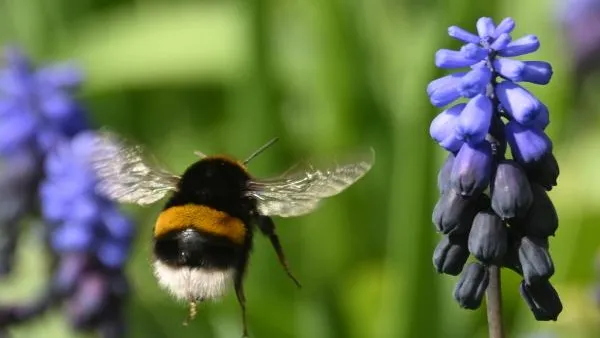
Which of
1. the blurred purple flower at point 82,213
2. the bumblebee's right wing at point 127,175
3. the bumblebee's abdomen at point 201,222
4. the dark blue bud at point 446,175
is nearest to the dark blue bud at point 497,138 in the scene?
the dark blue bud at point 446,175

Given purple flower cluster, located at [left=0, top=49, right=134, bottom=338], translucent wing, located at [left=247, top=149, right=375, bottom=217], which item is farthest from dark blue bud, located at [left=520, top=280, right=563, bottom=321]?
purple flower cluster, located at [left=0, top=49, right=134, bottom=338]

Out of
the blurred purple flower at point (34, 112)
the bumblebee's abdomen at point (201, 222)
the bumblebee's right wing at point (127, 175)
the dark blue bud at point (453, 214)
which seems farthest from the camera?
the blurred purple flower at point (34, 112)

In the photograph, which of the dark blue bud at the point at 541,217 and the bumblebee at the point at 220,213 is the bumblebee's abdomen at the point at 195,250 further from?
the dark blue bud at the point at 541,217

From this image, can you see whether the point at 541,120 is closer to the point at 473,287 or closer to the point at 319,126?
the point at 473,287

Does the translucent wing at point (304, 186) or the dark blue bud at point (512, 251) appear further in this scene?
the translucent wing at point (304, 186)

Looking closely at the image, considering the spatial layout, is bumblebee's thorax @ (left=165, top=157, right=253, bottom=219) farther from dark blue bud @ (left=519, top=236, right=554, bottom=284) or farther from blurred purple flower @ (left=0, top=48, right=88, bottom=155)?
blurred purple flower @ (left=0, top=48, right=88, bottom=155)

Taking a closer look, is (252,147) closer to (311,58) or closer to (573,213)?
(311,58)
